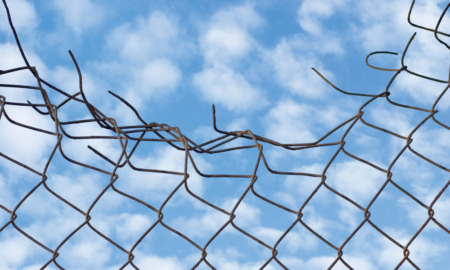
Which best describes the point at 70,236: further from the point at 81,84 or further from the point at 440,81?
the point at 440,81

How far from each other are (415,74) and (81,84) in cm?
98

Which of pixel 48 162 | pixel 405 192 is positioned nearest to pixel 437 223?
pixel 405 192

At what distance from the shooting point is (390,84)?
7.13ft

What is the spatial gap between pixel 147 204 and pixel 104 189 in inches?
5.4

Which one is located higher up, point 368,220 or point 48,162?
point 48,162

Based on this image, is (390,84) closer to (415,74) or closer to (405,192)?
(415,74)

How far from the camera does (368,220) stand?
2170mm

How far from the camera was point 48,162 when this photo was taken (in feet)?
7.50

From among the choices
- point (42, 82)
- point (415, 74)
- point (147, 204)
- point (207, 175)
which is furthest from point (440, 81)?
point (42, 82)

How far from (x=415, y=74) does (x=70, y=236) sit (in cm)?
114

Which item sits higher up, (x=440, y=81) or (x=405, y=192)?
(x=440, y=81)

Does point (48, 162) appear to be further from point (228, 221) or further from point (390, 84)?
point (390, 84)

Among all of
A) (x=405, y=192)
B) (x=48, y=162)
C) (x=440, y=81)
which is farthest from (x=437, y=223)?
(x=48, y=162)

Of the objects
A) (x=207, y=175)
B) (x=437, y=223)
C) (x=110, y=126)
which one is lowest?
(x=437, y=223)
